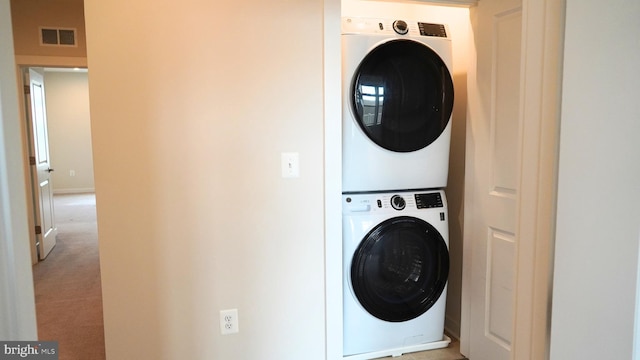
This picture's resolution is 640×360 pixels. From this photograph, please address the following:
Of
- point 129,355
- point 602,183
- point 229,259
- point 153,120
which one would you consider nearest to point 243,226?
point 229,259

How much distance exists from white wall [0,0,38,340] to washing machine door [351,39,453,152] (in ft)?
5.47

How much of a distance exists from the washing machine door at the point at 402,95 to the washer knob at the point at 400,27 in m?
0.06

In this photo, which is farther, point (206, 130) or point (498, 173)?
point (498, 173)

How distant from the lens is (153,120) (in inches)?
68.1

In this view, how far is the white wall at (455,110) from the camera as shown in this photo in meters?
2.48

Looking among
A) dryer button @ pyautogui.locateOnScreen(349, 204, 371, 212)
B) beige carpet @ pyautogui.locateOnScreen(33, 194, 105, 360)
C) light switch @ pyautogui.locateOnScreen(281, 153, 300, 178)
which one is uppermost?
light switch @ pyautogui.locateOnScreen(281, 153, 300, 178)

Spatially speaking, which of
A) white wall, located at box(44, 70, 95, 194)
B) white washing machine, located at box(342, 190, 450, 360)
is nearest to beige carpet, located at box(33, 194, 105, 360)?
white washing machine, located at box(342, 190, 450, 360)

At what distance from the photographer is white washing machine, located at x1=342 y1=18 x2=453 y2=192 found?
82.5 inches

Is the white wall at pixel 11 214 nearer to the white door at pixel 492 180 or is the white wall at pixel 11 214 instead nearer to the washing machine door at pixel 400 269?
the white door at pixel 492 180

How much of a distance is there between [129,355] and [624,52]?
2.07 meters

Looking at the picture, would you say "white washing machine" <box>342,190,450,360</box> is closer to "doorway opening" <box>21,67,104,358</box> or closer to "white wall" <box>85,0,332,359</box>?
"white wall" <box>85,0,332,359</box>

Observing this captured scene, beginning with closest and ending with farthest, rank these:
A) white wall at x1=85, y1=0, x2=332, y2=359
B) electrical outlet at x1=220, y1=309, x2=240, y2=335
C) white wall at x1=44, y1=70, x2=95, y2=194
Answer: white wall at x1=85, y1=0, x2=332, y2=359
electrical outlet at x1=220, y1=309, x2=240, y2=335
white wall at x1=44, y1=70, x2=95, y2=194

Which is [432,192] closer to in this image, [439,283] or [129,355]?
[439,283]

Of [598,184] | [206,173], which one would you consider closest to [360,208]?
[206,173]
